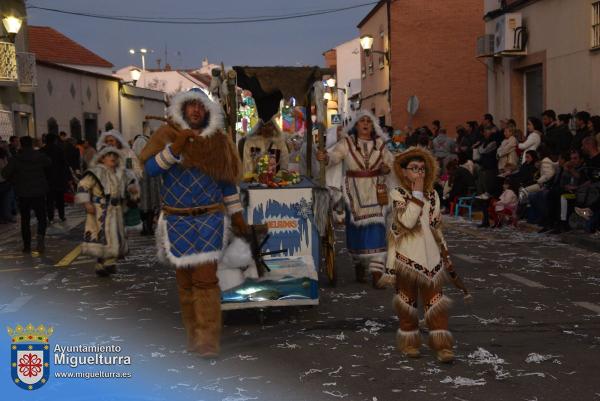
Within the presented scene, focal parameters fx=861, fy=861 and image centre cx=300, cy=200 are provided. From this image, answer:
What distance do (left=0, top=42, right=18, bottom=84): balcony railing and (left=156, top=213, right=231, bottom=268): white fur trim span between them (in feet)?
74.4

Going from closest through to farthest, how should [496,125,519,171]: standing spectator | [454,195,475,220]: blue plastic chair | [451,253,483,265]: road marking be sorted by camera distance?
[451,253,483,265]: road marking → [496,125,519,171]: standing spectator → [454,195,475,220]: blue plastic chair

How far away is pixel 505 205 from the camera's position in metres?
16.9

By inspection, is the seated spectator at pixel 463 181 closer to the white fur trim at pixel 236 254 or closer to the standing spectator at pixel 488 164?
the standing spectator at pixel 488 164

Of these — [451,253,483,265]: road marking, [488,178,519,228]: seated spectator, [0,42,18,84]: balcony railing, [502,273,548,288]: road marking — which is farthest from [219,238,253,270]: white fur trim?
[0,42,18,84]: balcony railing

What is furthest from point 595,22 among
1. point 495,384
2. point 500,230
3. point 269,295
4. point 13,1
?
point 13,1

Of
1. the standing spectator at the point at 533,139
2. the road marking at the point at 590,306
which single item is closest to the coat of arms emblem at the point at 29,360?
the road marking at the point at 590,306

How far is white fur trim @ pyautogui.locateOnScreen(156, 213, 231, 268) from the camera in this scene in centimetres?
686

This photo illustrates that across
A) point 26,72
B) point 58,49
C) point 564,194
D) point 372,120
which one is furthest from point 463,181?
point 58,49

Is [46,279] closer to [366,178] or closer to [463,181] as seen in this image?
[366,178]

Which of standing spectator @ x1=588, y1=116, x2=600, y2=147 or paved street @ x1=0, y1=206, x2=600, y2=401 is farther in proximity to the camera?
standing spectator @ x1=588, y1=116, x2=600, y2=147

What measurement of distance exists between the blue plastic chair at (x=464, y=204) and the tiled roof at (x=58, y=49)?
36.5 m

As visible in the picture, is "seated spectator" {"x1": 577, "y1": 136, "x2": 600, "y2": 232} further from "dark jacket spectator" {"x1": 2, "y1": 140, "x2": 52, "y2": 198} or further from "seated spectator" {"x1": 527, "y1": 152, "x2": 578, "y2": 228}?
"dark jacket spectator" {"x1": 2, "y1": 140, "x2": 52, "y2": 198}

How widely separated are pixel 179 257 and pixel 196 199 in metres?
0.48

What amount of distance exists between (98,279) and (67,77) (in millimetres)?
26929
